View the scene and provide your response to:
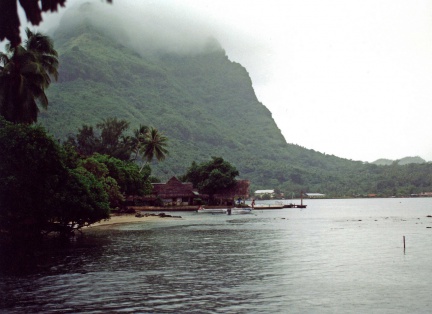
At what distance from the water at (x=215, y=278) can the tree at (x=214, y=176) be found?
231 ft

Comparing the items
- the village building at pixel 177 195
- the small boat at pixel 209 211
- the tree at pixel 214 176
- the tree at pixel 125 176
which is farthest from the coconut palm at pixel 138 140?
the tree at pixel 214 176

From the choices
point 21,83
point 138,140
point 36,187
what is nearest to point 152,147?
point 138,140

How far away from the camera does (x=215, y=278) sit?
77.9ft

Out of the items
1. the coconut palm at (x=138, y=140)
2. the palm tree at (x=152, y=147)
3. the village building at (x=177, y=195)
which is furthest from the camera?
the village building at (x=177, y=195)

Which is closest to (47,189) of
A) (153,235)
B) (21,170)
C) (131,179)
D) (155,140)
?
(21,170)

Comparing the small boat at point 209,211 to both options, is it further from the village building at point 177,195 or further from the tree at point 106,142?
the tree at point 106,142

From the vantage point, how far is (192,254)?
3269 centimetres

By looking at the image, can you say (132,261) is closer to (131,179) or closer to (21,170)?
(21,170)

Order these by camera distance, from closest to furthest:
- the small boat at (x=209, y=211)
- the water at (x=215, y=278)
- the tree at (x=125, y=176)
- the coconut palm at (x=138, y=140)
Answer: the water at (x=215, y=278), the tree at (x=125, y=176), the coconut palm at (x=138, y=140), the small boat at (x=209, y=211)

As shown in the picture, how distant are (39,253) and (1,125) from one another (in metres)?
9.69

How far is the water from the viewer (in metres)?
18.3

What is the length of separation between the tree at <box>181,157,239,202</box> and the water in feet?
231

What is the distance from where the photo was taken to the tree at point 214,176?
110938 mm

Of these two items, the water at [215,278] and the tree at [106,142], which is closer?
the water at [215,278]
